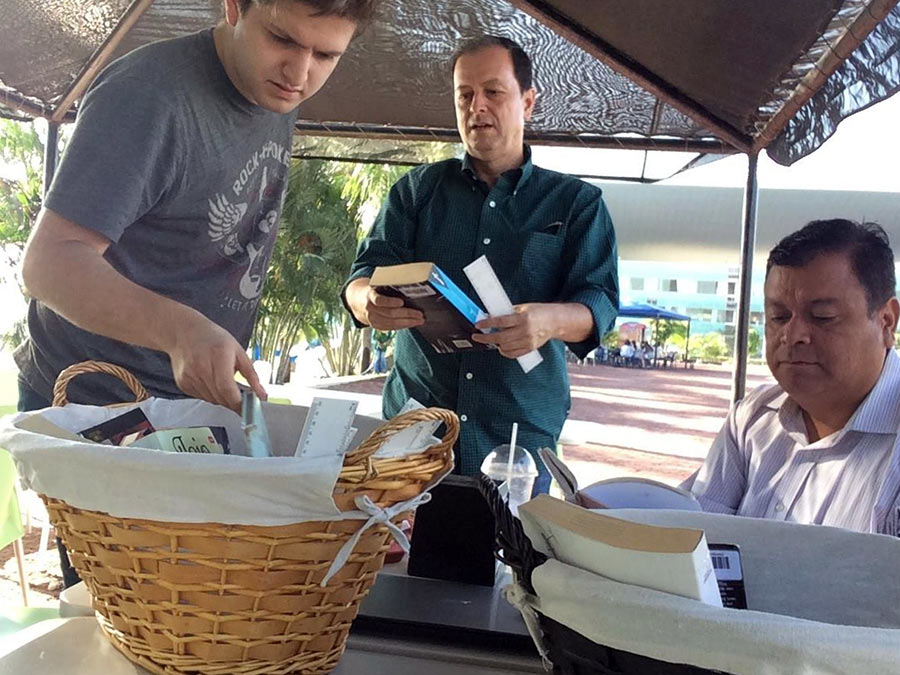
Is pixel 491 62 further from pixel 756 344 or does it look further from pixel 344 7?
pixel 756 344

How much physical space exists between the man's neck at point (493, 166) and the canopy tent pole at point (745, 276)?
1152 millimetres

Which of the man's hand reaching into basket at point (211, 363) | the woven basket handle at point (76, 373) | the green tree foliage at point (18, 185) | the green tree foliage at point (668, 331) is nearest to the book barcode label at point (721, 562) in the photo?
the man's hand reaching into basket at point (211, 363)

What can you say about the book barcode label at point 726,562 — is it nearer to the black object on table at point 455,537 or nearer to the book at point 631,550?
the book at point 631,550

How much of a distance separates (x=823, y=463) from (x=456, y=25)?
6.18 feet

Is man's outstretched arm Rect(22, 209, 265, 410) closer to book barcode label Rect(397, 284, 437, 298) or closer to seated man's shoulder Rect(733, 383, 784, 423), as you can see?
book barcode label Rect(397, 284, 437, 298)

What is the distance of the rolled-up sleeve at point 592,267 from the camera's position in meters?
1.95

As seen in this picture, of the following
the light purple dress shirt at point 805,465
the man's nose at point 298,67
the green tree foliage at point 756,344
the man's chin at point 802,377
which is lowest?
the light purple dress shirt at point 805,465

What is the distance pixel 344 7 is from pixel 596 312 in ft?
3.21

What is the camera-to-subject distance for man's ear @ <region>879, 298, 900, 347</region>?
144 cm

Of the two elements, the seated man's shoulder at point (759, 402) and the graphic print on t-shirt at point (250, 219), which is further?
the seated man's shoulder at point (759, 402)

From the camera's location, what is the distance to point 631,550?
0.50m

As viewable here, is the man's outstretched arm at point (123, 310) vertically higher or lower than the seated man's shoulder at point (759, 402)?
higher

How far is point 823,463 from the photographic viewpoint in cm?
147

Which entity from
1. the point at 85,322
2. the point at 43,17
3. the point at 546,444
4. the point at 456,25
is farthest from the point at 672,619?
the point at 43,17
